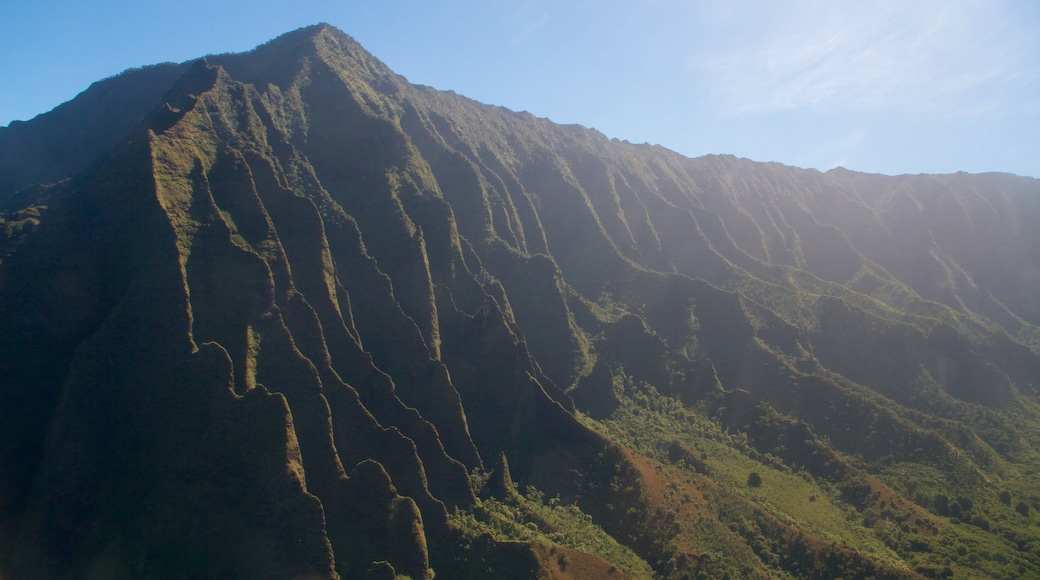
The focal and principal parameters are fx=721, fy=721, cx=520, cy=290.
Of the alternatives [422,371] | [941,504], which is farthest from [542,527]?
[941,504]

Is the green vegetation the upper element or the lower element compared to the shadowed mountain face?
lower

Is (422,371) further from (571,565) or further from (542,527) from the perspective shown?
(571,565)

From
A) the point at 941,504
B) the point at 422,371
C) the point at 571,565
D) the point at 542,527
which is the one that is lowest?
the point at 941,504

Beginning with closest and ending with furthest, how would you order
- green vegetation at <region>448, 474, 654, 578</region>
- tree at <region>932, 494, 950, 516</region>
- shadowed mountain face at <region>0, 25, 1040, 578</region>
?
shadowed mountain face at <region>0, 25, 1040, 578</region> < green vegetation at <region>448, 474, 654, 578</region> < tree at <region>932, 494, 950, 516</region>

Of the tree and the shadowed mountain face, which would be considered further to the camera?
the tree

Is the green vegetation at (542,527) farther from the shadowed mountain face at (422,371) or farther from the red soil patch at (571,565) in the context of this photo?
the red soil patch at (571,565)

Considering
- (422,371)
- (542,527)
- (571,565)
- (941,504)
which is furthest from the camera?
(941,504)

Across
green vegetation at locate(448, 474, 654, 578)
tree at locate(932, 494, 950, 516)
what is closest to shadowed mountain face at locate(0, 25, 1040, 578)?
tree at locate(932, 494, 950, 516)

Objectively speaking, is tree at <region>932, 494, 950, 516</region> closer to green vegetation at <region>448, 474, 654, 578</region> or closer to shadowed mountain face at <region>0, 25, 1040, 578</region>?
shadowed mountain face at <region>0, 25, 1040, 578</region>

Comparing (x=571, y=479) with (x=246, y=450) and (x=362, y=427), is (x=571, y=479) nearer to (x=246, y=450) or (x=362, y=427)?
(x=362, y=427)
